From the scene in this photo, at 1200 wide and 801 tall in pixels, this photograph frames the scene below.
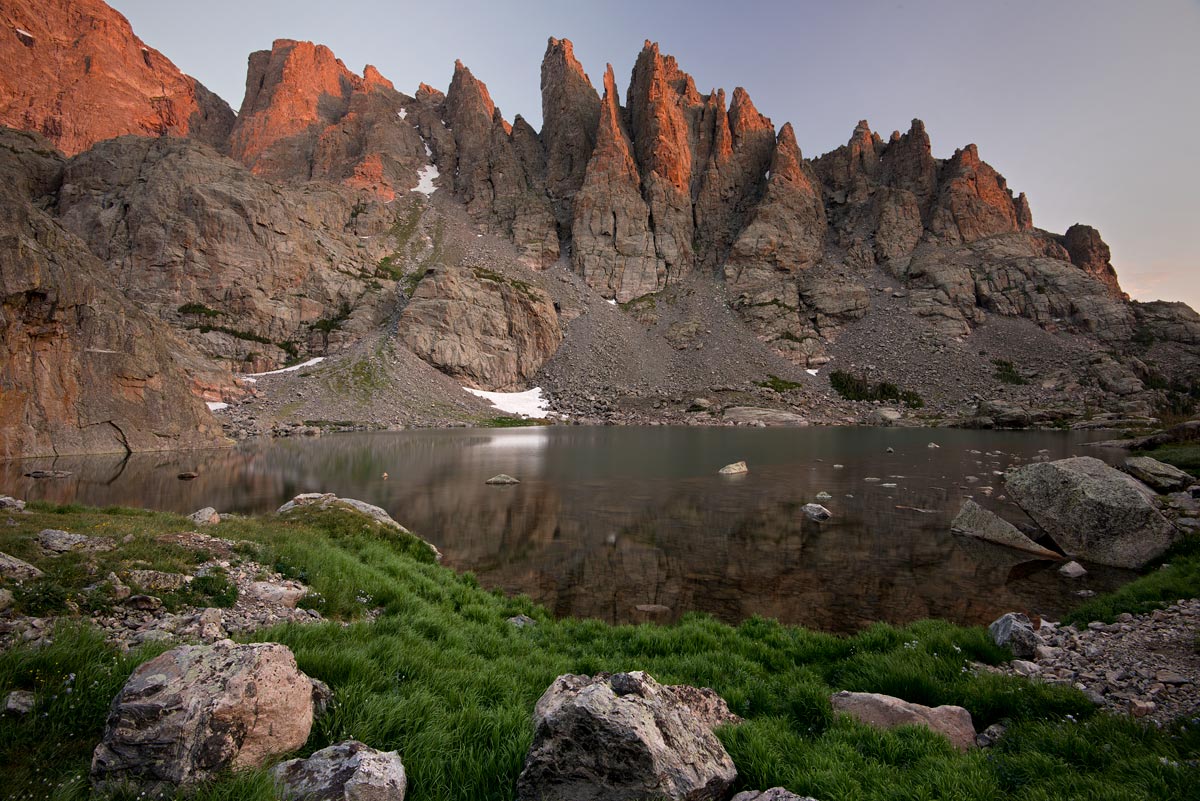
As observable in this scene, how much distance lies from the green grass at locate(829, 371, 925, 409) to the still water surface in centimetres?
6688

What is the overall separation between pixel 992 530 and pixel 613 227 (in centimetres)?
15273

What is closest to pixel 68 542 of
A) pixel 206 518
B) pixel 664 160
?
pixel 206 518

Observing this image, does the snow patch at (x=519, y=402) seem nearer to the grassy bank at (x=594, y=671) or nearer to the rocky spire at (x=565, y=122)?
the rocky spire at (x=565, y=122)

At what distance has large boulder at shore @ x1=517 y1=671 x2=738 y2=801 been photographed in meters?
4.08

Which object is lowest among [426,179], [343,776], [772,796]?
[772,796]

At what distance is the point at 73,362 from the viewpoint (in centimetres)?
4203

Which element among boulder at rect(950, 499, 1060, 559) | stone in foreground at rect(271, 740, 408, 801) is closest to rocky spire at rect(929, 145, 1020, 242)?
boulder at rect(950, 499, 1060, 559)

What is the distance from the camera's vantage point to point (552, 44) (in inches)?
7426

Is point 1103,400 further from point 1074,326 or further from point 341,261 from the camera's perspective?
point 341,261

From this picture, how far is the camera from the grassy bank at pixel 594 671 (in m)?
4.27

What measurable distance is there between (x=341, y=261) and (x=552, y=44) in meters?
129

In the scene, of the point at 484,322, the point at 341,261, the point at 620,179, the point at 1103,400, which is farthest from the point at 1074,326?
the point at 341,261

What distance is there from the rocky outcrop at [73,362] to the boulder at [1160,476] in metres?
71.2

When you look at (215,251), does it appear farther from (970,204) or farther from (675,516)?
(970,204)
